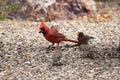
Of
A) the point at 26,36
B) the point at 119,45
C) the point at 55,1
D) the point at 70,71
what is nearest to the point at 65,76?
the point at 70,71

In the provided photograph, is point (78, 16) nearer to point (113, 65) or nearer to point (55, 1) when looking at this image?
point (55, 1)

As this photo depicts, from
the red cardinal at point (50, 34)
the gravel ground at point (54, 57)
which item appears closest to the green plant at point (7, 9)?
the gravel ground at point (54, 57)

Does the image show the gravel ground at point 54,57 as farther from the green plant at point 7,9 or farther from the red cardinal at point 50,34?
the green plant at point 7,9

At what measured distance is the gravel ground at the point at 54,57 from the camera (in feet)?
18.0

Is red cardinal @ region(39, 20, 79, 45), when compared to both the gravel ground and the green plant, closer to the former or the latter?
the gravel ground

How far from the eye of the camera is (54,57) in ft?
19.0

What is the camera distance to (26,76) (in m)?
5.46

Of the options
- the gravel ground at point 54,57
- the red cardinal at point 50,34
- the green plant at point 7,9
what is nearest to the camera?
the gravel ground at point 54,57

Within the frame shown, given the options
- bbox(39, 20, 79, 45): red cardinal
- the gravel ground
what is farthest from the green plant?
bbox(39, 20, 79, 45): red cardinal

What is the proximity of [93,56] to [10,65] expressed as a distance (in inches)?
43.5

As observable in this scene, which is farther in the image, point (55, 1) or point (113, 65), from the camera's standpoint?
point (55, 1)

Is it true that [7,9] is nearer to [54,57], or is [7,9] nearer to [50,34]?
[50,34]

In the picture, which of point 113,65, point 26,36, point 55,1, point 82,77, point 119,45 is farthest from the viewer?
point 55,1

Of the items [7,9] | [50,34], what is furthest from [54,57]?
[7,9]
